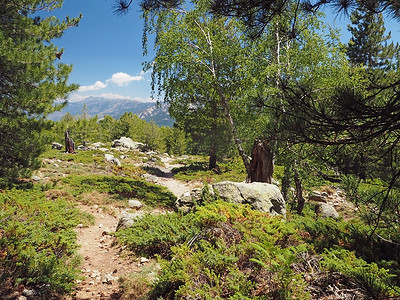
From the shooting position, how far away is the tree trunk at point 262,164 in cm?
892

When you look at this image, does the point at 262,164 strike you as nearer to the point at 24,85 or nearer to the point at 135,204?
the point at 135,204

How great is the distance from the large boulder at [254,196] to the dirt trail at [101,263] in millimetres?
3046

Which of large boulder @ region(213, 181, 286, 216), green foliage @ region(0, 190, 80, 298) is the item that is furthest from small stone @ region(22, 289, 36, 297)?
large boulder @ region(213, 181, 286, 216)

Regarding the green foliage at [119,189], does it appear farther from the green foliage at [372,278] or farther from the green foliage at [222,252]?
the green foliage at [372,278]

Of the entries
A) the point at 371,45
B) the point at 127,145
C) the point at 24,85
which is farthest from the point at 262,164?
the point at 127,145

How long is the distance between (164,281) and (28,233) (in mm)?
2814

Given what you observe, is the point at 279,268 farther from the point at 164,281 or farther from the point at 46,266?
the point at 46,266

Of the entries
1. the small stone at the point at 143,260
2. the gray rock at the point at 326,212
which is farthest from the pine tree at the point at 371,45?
the small stone at the point at 143,260

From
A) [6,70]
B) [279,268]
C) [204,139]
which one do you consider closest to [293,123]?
[279,268]

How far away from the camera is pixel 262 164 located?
903 cm

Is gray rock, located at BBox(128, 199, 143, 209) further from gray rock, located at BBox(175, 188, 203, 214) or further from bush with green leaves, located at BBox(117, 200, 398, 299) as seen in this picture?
bush with green leaves, located at BBox(117, 200, 398, 299)

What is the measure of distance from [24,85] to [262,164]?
29.2 feet

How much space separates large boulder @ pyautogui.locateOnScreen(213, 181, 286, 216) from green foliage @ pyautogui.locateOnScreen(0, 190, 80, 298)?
4.09 meters

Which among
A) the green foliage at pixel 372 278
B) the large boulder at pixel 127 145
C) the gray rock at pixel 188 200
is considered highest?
the green foliage at pixel 372 278
